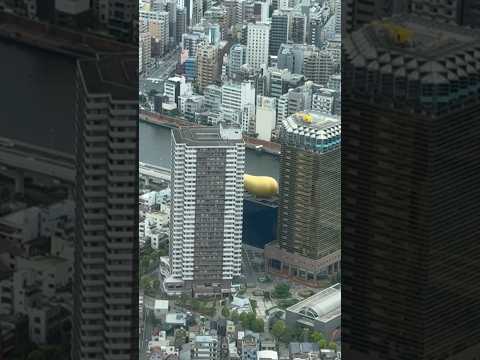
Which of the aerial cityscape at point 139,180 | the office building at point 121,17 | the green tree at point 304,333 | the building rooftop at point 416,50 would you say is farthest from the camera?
the green tree at point 304,333

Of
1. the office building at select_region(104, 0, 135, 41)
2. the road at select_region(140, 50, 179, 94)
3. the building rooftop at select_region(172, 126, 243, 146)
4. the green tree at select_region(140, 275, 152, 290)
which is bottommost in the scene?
the green tree at select_region(140, 275, 152, 290)

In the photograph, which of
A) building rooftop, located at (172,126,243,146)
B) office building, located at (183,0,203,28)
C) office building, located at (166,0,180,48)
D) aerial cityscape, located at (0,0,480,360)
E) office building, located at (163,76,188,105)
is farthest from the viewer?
office building, located at (183,0,203,28)

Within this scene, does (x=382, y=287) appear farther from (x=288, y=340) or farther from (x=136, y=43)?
(x=288, y=340)

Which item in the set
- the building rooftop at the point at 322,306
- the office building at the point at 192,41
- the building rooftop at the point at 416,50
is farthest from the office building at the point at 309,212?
the building rooftop at the point at 416,50

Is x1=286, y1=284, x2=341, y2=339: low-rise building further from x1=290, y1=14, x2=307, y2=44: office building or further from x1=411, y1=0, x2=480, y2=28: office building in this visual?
x1=411, y1=0, x2=480, y2=28: office building

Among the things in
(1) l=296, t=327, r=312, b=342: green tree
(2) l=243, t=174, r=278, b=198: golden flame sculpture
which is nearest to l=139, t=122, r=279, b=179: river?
(2) l=243, t=174, r=278, b=198: golden flame sculpture

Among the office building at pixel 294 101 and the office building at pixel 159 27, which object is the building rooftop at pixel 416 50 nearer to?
the office building at pixel 294 101

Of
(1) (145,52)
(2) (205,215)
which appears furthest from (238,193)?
(1) (145,52)
